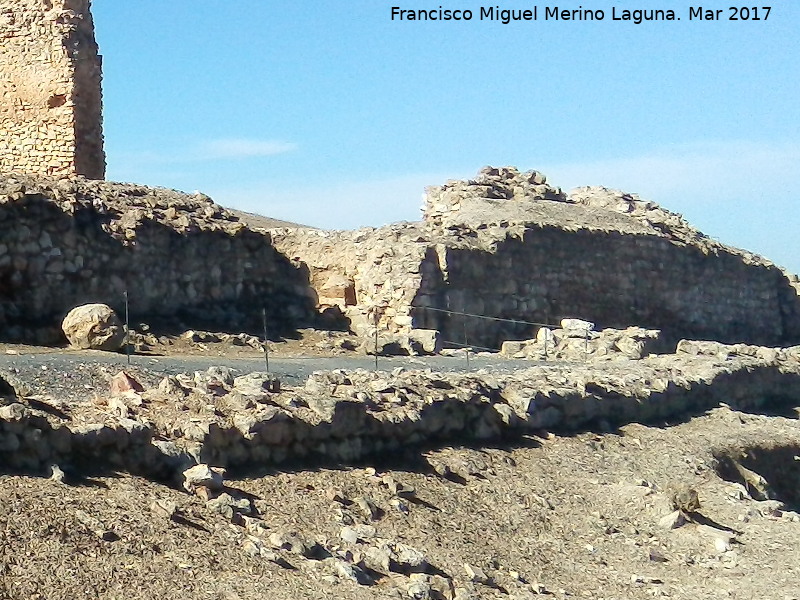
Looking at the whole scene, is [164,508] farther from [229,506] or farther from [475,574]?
[475,574]

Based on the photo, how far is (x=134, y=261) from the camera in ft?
49.2

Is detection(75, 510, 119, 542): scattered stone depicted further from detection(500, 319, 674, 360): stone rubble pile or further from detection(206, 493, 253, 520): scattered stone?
detection(500, 319, 674, 360): stone rubble pile

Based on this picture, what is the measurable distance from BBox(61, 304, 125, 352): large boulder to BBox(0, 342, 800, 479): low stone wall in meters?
3.68

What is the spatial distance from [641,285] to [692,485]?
1191 cm

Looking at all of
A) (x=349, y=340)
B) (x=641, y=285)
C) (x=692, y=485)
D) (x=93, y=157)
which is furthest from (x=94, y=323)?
(x=641, y=285)

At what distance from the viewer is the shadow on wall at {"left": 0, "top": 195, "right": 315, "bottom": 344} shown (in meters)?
13.8

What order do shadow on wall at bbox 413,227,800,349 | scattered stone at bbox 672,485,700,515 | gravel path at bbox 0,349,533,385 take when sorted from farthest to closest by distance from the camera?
shadow on wall at bbox 413,227,800,349
gravel path at bbox 0,349,533,385
scattered stone at bbox 672,485,700,515

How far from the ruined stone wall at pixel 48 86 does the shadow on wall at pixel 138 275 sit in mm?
2961

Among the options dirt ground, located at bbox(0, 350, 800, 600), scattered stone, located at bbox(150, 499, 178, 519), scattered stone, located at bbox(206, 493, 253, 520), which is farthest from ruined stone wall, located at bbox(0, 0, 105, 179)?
scattered stone, located at bbox(150, 499, 178, 519)

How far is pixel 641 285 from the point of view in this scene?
75.1 ft

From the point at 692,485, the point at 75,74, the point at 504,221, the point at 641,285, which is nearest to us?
the point at 692,485

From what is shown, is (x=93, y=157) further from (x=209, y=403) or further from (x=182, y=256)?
(x=209, y=403)

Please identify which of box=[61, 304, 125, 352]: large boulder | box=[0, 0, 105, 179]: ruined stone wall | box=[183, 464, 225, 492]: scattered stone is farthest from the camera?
box=[0, 0, 105, 179]: ruined stone wall

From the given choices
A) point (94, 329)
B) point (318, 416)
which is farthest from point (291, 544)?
point (94, 329)
